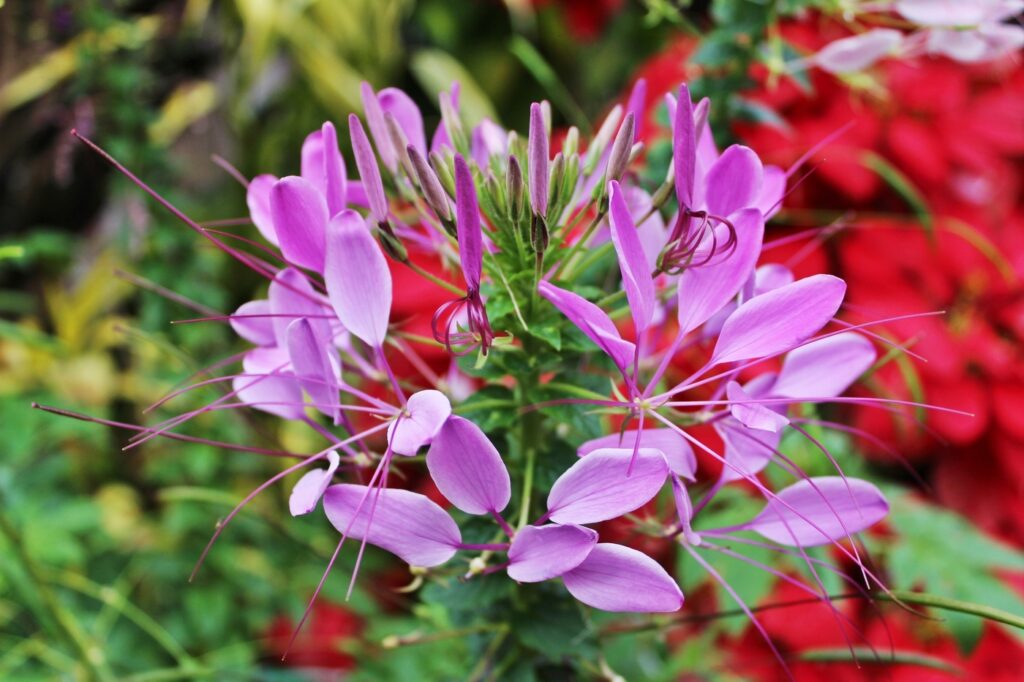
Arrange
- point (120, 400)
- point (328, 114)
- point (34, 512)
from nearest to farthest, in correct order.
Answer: point (34, 512)
point (120, 400)
point (328, 114)

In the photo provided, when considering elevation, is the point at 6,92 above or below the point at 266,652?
above

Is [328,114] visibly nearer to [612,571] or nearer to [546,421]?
[546,421]

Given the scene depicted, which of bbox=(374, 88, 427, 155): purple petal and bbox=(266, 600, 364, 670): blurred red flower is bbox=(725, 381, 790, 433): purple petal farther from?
bbox=(266, 600, 364, 670): blurred red flower

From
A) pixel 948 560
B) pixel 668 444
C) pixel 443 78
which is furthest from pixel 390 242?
pixel 443 78

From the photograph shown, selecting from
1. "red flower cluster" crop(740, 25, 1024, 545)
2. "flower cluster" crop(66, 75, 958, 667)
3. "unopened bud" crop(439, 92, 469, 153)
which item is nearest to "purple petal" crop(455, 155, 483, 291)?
"flower cluster" crop(66, 75, 958, 667)

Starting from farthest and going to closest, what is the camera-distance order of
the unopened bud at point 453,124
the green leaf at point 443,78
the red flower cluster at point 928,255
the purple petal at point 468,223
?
the green leaf at point 443,78 < the red flower cluster at point 928,255 < the unopened bud at point 453,124 < the purple petal at point 468,223

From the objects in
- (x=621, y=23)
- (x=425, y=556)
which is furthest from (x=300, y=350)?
(x=621, y=23)

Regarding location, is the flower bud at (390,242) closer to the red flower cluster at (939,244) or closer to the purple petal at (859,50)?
the purple petal at (859,50)

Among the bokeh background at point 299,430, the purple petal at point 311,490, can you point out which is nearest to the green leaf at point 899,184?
the bokeh background at point 299,430
